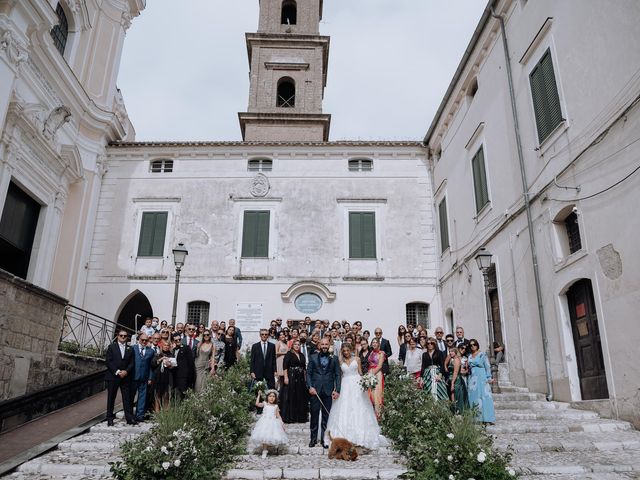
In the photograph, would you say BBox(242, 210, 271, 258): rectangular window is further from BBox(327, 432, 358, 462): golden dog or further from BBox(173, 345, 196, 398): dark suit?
BBox(327, 432, 358, 462): golden dog

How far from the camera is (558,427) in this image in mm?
8312

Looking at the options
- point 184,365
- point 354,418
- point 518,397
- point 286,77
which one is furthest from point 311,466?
point 286,77

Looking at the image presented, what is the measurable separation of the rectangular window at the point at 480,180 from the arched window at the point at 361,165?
5.54 metres

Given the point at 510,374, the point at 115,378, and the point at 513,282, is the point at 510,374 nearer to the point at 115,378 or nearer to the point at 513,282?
the point at 513,282

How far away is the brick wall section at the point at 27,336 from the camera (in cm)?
891

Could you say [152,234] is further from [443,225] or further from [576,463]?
[576,463]

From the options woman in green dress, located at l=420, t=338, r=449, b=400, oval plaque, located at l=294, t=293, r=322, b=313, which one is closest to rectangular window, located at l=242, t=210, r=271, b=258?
oval plaque, located at l=294, t=293, r=322, b=313

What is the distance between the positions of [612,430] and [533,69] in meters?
8.27

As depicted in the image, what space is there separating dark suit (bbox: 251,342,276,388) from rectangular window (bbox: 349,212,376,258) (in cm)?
963

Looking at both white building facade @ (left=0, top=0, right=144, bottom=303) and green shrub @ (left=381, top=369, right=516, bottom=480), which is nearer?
green shrub @ (left=381, top=369, right=516, bottom=480)

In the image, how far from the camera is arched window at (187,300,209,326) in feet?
60.8

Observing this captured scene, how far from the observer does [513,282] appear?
12.7 metres

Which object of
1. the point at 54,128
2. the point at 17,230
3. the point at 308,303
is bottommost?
the point at 308,303

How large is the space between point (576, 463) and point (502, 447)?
3.57 feet
